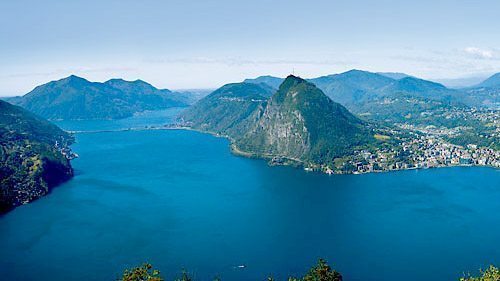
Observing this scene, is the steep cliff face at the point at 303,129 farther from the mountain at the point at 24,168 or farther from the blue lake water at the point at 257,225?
the mountain at the point at 24,168

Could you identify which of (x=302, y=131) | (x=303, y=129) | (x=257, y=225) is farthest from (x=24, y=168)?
(x=303, y=129)

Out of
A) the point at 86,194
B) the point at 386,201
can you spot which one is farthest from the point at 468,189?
the point at 86,194

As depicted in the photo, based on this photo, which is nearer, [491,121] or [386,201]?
[386,201]

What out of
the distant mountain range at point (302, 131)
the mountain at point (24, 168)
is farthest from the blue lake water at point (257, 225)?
the distant mountain range at point (302, 131)

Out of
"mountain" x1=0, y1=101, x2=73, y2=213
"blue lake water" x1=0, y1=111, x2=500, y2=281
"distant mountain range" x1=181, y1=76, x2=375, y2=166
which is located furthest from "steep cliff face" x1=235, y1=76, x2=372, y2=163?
"mountain" x1=0, y1=101, x2=73, y2=213

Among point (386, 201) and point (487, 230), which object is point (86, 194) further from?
point (487, 230)

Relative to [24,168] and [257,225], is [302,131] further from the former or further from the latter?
[24,168]
